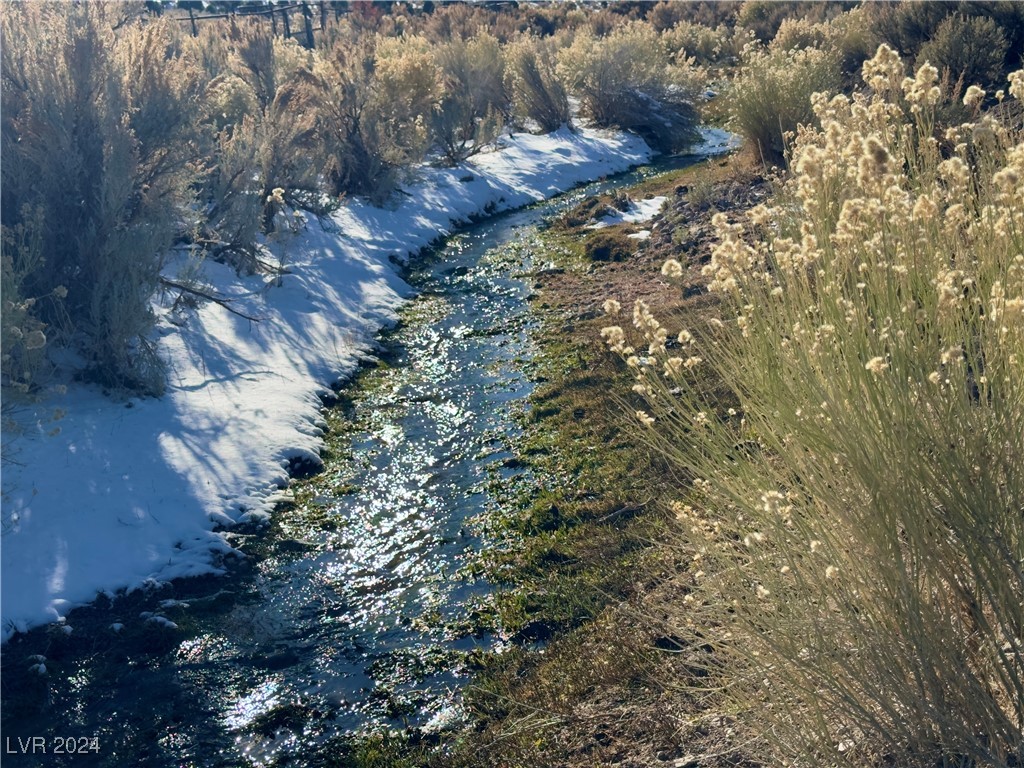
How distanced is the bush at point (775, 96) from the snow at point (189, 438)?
606 cm

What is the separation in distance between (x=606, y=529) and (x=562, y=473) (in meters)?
0.90

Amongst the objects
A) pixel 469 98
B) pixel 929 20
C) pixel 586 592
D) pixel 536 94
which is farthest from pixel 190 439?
pixel 536 94

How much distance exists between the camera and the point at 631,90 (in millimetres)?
19734

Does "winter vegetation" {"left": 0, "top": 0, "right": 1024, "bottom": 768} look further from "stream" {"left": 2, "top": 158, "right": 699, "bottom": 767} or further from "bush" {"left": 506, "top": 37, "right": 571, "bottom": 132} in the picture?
"bush" {"left": 506, "top": 37, "right": 571, "bottom": 132}

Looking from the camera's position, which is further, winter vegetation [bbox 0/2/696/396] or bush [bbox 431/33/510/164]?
bush [bbox 431/33/510/164]

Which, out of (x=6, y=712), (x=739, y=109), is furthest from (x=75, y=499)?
(x=739, y=109)

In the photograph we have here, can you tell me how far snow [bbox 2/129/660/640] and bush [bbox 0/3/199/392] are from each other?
54 centimetres

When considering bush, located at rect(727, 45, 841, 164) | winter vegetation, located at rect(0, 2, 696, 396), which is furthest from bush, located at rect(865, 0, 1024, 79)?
winter vegetation, located at rect(0, 2, 696, 396)

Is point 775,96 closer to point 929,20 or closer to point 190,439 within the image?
point 929,20

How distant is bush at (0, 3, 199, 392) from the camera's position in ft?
22.0

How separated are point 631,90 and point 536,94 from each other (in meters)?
2.45

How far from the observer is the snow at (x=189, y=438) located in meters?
4.96

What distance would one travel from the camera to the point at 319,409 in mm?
7297

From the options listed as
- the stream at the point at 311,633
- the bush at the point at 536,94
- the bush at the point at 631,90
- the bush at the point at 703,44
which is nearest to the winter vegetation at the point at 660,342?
the stream at the point at 311,633
